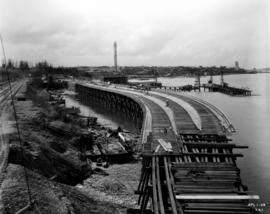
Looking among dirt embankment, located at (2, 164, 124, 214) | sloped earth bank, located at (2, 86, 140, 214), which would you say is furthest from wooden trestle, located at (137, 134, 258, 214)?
sloped earth bank, located at (2, 86, 140, 214)

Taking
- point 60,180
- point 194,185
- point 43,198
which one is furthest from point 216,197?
point 60,180

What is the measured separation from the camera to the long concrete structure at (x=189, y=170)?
33.8ft

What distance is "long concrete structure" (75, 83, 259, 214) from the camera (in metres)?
10.3

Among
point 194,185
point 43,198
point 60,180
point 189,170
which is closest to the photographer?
point 43,198

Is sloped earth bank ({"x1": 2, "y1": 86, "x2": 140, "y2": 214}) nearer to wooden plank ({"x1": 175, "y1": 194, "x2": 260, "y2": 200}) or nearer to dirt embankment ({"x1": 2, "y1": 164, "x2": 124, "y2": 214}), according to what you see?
dirt embankment ({"x1": 2, "y1": 164, "x2": 124, "y2": 214})

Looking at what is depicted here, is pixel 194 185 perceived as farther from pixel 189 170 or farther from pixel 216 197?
pixel 216 197

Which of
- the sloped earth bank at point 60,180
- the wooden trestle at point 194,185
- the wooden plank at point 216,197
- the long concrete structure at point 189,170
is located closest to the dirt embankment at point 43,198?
the sloped earth bank at point 60,180

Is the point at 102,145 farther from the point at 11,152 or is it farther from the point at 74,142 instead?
the point at 11,152

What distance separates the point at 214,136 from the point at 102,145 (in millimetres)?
11695

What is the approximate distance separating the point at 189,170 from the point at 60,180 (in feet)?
25.5

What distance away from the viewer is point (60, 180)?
16.7 meters

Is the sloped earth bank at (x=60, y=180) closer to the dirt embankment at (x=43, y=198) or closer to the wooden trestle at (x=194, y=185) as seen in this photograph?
the dirt embankment at (x=43, y=198)

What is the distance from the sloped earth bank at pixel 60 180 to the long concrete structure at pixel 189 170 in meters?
1.87

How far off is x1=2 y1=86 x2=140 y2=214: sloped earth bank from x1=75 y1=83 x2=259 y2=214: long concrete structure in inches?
73.8
